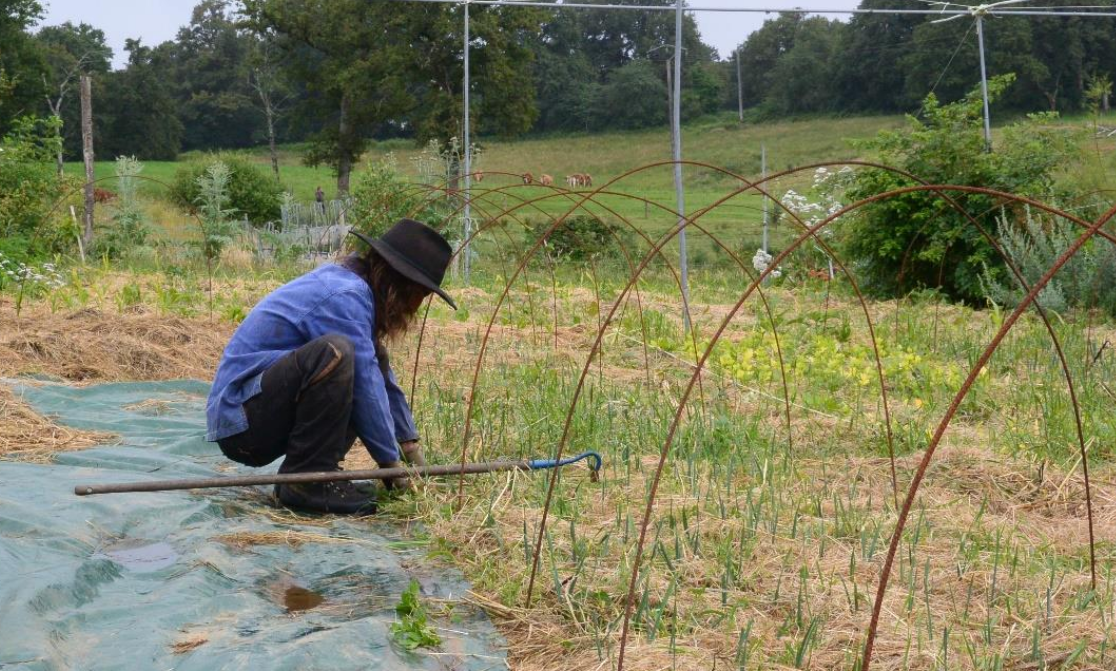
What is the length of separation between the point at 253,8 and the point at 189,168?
437 centimetres

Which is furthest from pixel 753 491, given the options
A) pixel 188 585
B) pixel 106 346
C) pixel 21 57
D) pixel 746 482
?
pixel 21 57

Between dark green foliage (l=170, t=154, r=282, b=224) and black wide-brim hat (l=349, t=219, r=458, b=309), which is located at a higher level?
dark green foliage (l=170, t=154, r=282, b=224)

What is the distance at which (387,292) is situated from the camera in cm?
357

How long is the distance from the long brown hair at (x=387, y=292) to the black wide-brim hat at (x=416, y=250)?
57mm

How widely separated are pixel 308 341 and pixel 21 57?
28.1m

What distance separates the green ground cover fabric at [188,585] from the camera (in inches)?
94.3

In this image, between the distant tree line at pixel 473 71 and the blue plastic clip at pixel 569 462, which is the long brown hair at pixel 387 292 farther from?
the distant tree line at pixel 473 71

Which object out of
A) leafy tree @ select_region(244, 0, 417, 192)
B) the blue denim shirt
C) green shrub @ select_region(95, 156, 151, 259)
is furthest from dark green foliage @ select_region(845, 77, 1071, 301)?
leafy tree @ select_region(244, 0, 417, 192)

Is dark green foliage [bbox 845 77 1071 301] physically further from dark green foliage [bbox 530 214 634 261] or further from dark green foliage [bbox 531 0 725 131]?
dark green foliage [bbox 531 0 725 131]

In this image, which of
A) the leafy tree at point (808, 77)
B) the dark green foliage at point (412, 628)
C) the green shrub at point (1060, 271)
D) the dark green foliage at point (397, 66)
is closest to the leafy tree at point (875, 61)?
the leafy tree at point (808, 77)

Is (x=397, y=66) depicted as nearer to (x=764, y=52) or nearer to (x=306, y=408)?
(x=306, y=408)

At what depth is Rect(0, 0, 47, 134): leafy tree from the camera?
2706 cm

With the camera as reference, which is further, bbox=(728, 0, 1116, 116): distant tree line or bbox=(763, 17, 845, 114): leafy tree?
bbox=(763, 17, 845, 114): leafy tree

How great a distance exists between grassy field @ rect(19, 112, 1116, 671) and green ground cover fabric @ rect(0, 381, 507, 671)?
15 cm
